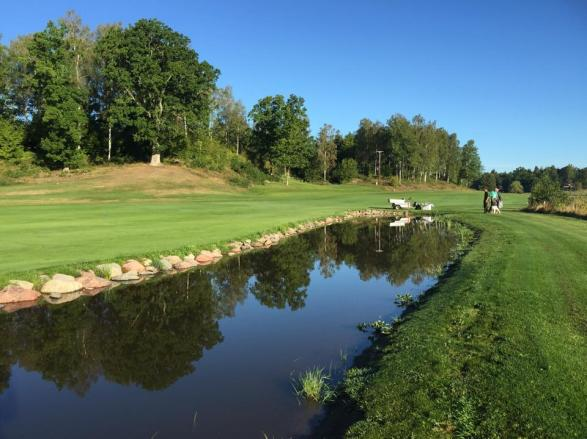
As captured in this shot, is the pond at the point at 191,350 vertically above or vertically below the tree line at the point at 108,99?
below

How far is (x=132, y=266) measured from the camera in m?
15.4

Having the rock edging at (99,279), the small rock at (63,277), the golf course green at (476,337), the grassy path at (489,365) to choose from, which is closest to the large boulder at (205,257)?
the rock edging at (99,279)

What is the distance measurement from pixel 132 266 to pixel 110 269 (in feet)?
2.80

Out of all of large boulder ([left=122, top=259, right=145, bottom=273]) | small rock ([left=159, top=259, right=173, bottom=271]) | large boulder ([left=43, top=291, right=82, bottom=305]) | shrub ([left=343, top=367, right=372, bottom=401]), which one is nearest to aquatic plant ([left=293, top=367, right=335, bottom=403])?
shrub ([left=343, top=367, right=372, bottom=401])

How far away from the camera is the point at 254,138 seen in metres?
105

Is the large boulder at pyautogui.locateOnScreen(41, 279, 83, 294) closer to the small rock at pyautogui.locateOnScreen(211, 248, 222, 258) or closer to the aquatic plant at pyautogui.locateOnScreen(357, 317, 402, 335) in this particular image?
the small rock at pyautogui.locateOnScreen(211, 248, 222, 258)

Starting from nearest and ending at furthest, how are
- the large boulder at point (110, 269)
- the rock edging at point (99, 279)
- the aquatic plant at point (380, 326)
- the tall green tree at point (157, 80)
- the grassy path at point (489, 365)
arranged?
the grassy path at point (489, 365)
the aquatic plant at point (380, 326)
the rock edging at point (99, 279)
the large boulder at point (110, 269)
the tall green tree at point (157, 80)

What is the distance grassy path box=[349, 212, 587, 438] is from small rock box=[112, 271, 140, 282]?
905 centimetres

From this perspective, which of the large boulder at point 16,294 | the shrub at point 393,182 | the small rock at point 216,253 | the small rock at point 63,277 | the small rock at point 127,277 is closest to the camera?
the large boulder at point 16,294

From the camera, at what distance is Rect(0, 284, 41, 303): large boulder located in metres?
11.9

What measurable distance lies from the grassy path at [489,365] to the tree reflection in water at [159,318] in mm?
3895

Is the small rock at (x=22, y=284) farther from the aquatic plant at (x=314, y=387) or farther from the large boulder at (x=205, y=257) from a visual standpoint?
the aquatic plant at (x=314, y=387)

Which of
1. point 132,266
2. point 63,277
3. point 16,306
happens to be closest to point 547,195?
Result: point 132,266

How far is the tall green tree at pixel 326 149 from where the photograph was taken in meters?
118
